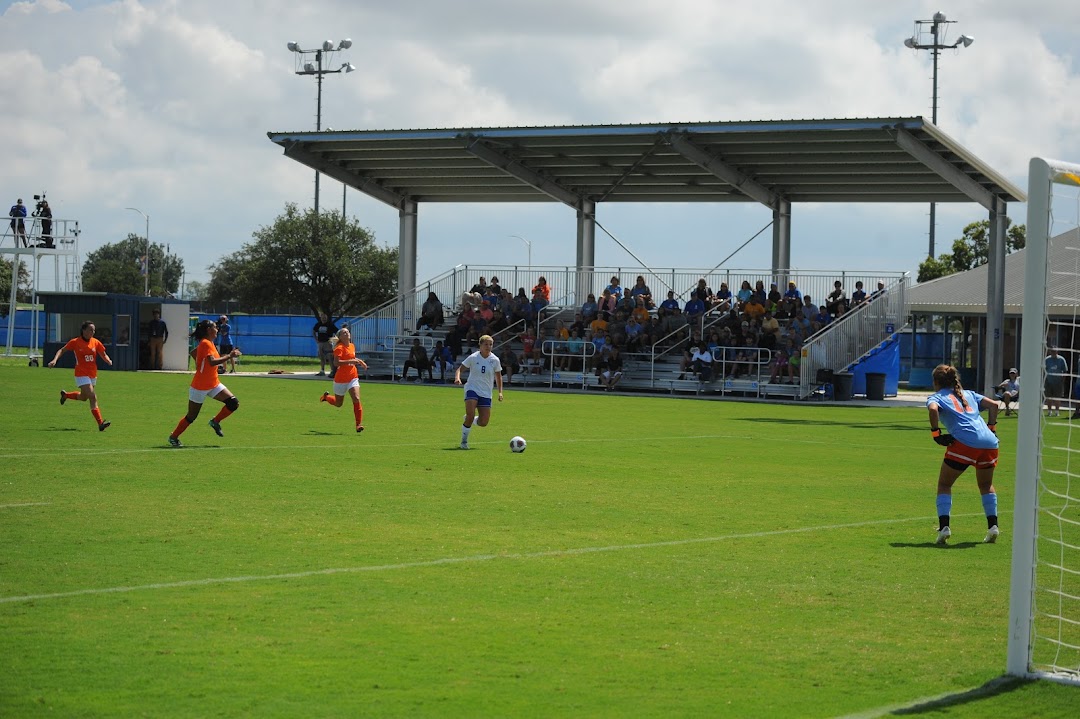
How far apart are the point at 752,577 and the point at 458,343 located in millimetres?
33916

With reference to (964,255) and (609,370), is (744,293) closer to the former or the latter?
(609,370)

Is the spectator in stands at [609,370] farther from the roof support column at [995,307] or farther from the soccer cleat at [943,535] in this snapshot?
the soccer cleat at [943,535]

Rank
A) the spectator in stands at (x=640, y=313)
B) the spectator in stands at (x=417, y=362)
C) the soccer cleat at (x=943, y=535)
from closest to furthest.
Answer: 1. the soccer cleat at (x=943, y=535)
2. the spectator in stands at (x=640, y=313)
3. the spectator in stands at (x=417, y=362)

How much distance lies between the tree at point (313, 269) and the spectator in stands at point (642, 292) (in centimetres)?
2799

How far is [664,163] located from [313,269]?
101 feet

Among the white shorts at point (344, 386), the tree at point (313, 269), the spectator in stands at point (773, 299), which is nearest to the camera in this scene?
the white shorts at point (344, 386)

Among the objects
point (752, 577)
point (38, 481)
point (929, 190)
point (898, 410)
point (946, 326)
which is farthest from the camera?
point (946, 326)

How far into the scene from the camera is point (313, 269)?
7000 cm

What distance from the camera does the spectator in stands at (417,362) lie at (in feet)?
142

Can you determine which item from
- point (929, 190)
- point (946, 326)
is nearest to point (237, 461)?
point (929, 190)

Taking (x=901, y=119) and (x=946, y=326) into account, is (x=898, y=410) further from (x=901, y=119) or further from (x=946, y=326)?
(x=946, y=326)

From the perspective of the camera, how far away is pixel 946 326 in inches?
1984

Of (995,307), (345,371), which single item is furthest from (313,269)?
(345,371)

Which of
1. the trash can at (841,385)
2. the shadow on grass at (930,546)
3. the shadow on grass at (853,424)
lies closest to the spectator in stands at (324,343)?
the trash can at (841,385)
